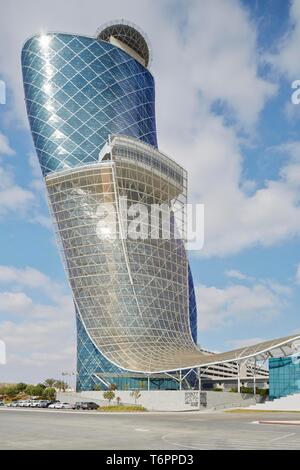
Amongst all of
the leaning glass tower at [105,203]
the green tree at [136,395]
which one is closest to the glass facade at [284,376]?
the leaning glass tower at [105,203]

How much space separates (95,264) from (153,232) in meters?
14.7

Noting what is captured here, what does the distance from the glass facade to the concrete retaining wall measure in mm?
Answer: 4543

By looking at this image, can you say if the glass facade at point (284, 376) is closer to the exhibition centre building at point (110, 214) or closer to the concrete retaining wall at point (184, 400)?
the concrete retaining wall at point (184, 400)

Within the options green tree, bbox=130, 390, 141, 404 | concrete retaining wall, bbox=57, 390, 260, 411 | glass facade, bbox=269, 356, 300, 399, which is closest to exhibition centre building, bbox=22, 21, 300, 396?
concrete retaining wall, bbox=57, 390, 260, 411

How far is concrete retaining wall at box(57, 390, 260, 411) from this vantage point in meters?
79.5

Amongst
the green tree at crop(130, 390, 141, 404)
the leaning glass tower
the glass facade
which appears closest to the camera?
the green tree at crop(130, 390, 141, 404)

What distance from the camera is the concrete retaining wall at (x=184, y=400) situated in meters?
79.5

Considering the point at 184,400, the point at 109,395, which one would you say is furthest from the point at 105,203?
the point at 184,400

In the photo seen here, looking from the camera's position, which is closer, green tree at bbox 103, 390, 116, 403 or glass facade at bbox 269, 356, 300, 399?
green tree at bbox 103, 390, 116, 403

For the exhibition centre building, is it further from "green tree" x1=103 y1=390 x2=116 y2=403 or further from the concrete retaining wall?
"green tree" x1=103 y1=390 x2=116 y2=403

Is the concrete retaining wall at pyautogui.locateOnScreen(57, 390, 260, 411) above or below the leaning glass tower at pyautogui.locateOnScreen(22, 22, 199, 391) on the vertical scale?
below

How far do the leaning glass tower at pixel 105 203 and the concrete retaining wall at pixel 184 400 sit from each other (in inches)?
282

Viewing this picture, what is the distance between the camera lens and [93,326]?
4102 inches

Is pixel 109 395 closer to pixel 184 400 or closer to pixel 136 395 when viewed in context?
pixel 136 395
